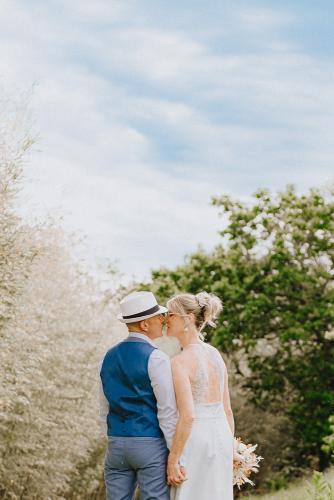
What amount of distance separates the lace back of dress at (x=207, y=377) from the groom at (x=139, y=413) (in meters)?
0.38

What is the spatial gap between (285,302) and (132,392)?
67.2 ft

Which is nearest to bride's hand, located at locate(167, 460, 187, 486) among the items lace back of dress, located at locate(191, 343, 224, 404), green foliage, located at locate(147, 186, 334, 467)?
lace back of dress, located at locate(191, 343, 224, 404)

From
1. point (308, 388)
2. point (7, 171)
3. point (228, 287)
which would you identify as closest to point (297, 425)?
point (308, 388)

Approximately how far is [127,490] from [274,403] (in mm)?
21596

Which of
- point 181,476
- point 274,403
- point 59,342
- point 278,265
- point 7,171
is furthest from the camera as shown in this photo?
point 274,403

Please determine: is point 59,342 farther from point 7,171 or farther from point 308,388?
point 308,388

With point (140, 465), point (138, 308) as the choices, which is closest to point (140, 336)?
point (138, 308)

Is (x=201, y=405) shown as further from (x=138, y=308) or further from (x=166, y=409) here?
(x=138, y=308)

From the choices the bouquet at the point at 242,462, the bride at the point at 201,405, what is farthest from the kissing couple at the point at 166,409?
the bouquet at the point at 242,462

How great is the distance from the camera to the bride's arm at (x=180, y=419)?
5.82 meters

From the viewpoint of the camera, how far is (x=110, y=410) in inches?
242

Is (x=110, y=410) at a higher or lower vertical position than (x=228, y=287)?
lower

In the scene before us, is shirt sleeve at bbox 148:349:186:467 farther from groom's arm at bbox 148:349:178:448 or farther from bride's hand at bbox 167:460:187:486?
bride's hand at bbox 167:460:187:486

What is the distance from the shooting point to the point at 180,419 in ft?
19.1
